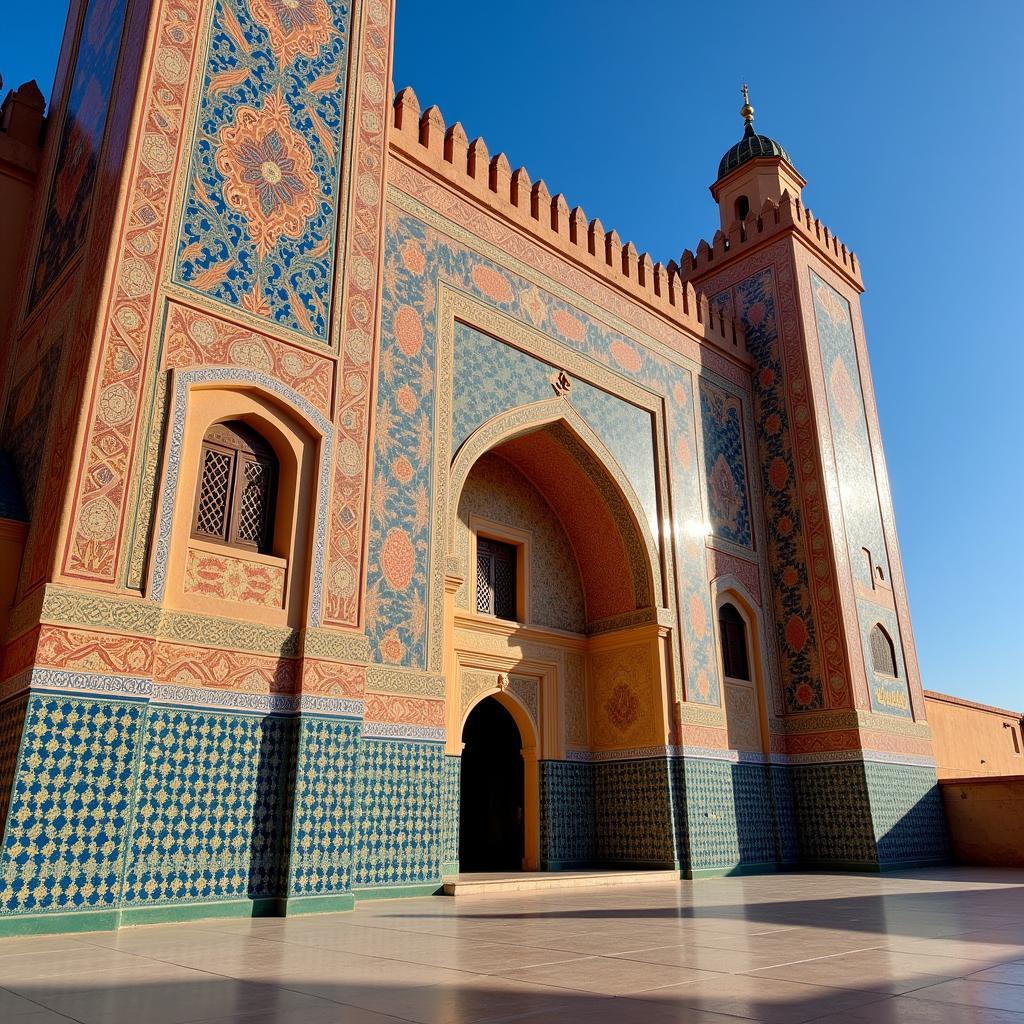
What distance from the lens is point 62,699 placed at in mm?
3088

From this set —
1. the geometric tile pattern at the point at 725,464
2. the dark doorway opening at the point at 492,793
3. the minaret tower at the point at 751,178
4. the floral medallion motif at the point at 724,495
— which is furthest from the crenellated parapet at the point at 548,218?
the dark doorway opening at the point at 492,793

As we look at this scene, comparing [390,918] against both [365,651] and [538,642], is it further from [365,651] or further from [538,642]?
A: [538,642]

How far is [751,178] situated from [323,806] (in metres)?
8.51

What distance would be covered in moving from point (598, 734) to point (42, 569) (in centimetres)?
423

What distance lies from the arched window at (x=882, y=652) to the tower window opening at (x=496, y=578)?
3.19 metres

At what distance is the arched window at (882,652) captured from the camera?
24.5ft

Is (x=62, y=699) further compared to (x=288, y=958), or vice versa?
(x=62, y=699)

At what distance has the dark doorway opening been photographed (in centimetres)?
655

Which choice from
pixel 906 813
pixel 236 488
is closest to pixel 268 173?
pixel 236 488

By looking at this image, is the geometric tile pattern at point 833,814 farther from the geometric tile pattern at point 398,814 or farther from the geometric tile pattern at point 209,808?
the geometric tile pattern at point 209,808

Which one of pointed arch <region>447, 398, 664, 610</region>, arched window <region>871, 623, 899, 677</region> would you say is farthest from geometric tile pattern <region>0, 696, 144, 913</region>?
arched window <region>871, 623, 899, 677</region>

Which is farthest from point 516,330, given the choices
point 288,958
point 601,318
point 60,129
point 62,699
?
point 288,958

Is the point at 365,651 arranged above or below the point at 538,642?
below

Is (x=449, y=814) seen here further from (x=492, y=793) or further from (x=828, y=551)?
(x=828, y=551)
